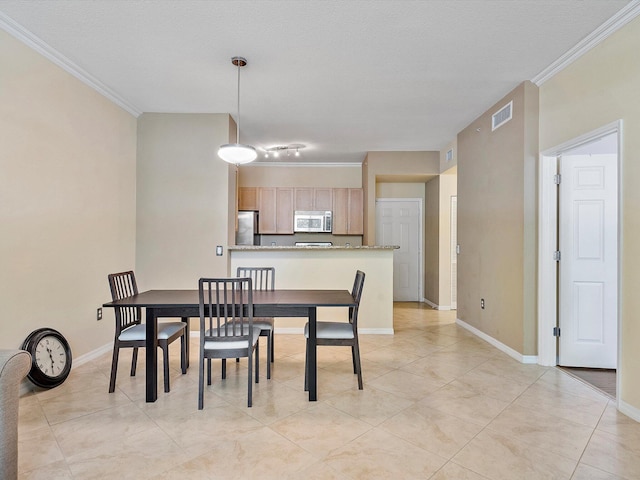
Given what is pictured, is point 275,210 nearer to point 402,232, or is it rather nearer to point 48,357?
point 402,232

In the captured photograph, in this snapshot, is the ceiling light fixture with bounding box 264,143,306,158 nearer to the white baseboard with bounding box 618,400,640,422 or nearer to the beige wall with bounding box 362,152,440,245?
the beige wall with bounding box 362,152,440,245

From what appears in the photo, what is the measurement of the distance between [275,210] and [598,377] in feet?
16.3

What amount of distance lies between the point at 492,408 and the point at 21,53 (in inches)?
168

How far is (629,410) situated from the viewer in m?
2.23

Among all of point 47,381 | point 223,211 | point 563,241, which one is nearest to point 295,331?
point 223,211

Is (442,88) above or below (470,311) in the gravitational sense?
above

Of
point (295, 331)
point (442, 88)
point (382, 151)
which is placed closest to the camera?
point (442, 88)

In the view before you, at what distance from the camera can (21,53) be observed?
8.34 feet

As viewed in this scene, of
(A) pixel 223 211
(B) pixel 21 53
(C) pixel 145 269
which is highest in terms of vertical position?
(B) pixel 21 53

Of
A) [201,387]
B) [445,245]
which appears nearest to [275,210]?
[445,245]

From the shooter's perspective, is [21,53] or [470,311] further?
[470,311]

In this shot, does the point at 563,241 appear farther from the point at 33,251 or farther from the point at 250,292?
the point at 33,251

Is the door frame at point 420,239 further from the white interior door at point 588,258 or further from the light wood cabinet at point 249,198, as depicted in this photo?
the white interior door at point 588,258

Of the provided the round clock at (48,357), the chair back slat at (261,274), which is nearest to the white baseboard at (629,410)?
the chair back slat at (261,274)
